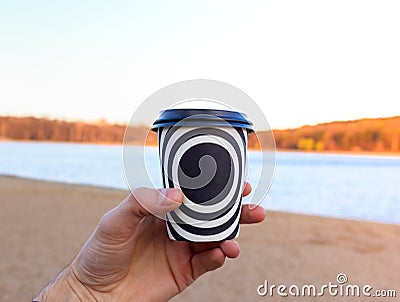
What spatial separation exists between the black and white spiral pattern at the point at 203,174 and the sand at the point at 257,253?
12.4 feet

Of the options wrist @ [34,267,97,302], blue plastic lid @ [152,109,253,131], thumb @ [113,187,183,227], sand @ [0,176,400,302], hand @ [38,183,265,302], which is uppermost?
blue plastic lid @ [152,109,253,131]

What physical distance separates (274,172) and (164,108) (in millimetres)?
256

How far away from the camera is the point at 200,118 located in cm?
90

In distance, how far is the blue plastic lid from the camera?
0.90 m

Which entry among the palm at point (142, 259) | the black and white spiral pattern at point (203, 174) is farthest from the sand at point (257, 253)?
the black and white spiral pattern at point (203, 174)

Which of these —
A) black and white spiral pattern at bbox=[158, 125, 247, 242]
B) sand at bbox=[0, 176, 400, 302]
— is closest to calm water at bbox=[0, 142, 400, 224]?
black and white spiral pattern at bbox=[158, 125, 247, 242]

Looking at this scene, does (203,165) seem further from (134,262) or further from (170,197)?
(134,262)

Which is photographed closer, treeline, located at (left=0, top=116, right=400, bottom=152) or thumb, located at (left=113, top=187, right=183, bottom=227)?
thumb, located at (left=113, top=187, right=183, bottom=227)

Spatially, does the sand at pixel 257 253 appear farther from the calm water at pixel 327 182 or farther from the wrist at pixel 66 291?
the wrist at pixel 66 291

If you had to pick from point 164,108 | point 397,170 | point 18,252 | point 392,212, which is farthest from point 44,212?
point 397,170

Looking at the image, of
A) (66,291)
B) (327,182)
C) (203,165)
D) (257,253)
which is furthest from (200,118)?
(327,182)

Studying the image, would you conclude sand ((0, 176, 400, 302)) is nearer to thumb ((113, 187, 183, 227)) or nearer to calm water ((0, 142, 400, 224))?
calm water ((0, 142, 400, 224))

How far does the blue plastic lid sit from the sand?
3.89m

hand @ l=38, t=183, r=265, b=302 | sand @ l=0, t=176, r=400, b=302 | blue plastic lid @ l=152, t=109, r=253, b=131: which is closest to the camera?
→ blue plastic lid @ l=152, t=109, r=253, b=131
